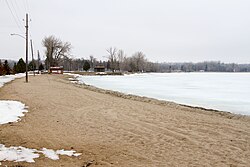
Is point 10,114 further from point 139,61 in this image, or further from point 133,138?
point 139,61

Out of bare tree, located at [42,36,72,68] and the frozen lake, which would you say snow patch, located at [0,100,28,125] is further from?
bare tree, located at [42,36,72,68]

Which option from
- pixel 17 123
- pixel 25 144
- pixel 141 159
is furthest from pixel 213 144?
pixel 17 123

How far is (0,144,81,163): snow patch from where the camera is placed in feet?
20.5

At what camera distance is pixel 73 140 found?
27.2ft

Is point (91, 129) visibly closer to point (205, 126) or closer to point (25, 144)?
point (25, 144)

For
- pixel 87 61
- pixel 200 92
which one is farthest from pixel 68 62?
pixel 200 92

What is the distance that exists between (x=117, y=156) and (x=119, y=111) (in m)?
8.00

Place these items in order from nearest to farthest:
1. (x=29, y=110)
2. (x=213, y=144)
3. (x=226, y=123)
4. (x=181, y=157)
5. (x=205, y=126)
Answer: (x=181, y=157), (x=213, y=144), (x=205, y=126), (x=226, y=123), (x=29, y=110)

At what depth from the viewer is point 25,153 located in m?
6.68

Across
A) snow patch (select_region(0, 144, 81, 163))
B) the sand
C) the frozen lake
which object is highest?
snow patch (select_region(0, 144, 81, 163))

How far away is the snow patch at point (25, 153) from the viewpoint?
625 cm

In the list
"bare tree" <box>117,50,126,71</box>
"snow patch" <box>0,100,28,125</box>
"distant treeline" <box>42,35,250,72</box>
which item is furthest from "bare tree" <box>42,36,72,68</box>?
"snow patch" <box>0,100,28,125</box>

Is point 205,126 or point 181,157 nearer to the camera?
point 181,157

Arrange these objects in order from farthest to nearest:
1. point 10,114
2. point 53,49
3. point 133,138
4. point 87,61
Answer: point 87,61, point 53,49, point 10,114, point 133,138
